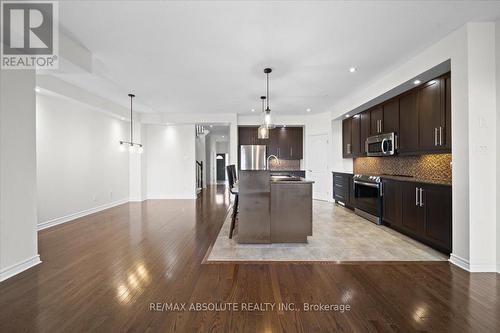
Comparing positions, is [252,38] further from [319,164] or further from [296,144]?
[296,144]

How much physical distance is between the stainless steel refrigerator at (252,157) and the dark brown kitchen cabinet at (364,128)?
10.7 feet

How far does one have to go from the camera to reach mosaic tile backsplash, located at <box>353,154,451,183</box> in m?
3.53

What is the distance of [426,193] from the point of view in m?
3.14

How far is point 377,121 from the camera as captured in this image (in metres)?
4.68

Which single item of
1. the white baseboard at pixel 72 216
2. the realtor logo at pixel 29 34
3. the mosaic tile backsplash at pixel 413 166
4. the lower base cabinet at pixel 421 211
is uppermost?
the realtor logo at pixel 29 34

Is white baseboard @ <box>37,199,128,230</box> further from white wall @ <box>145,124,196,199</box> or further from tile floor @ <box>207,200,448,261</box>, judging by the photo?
tile floor @ <box>207,200,448,261</box>

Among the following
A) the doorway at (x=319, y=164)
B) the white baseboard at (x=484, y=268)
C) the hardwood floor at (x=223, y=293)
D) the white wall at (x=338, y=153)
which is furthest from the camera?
the doorway at (x=319, y=164)

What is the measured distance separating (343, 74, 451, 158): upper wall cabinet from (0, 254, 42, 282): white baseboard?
5.32m

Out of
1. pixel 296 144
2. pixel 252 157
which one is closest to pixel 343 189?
pixel 296 144

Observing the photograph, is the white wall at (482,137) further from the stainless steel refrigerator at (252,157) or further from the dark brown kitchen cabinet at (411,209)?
the stainless steel refrigerator at (252,157)

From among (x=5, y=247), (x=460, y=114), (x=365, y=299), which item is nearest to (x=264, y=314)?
(x=365, y=299)

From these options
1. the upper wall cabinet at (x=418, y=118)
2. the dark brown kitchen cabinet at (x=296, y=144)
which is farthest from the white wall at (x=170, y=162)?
the upper wall cabinet at (x=418, y=118)

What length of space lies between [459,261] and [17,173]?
5.10m

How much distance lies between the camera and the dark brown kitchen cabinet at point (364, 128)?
5055 millimetres
